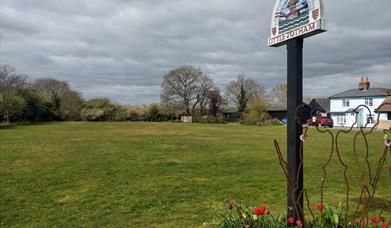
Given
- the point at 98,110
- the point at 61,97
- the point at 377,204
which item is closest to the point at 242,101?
the point at 98,110

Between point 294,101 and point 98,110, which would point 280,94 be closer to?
point 98,110

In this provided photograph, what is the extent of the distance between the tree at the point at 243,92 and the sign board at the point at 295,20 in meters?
52.3

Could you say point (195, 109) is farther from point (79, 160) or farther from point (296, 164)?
point (296, 164)

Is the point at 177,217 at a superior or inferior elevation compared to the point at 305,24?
inferior

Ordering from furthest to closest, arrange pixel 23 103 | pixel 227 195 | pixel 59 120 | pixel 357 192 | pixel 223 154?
pixel 59 120
pixel 23 103
pixel 223 154
pixel 357 192
pixel 227 195

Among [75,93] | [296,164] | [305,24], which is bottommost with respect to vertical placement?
[296,164]

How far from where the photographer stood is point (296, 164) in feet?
11.1

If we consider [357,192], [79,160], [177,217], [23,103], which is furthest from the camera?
[23,103]

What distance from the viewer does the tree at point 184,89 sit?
54688 mm

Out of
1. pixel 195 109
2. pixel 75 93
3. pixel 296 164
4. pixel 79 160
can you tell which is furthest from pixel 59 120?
pixel 296 164

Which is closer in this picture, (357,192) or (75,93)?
(357,192)

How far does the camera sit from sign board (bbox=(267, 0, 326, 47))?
3105 millimetres

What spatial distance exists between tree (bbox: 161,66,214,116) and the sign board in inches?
2003

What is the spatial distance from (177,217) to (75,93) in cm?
5554
